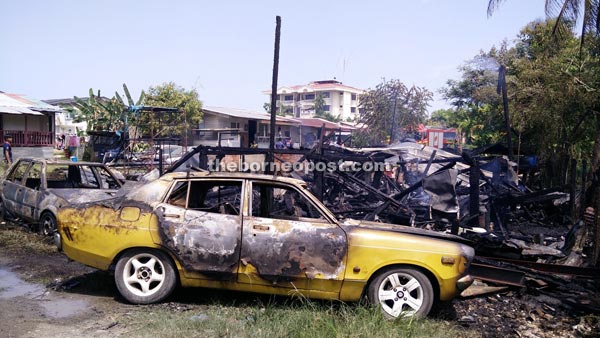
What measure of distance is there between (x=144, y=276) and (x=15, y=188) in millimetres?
5122

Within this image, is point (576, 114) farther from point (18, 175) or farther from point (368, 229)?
point (18, 175)

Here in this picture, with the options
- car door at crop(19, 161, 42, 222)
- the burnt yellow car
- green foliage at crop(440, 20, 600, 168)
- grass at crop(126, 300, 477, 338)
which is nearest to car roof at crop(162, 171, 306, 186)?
the burnt yellow car

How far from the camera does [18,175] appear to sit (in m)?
8.88

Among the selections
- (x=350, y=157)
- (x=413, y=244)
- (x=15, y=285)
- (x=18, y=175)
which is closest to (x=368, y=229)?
(x=413, y=244)

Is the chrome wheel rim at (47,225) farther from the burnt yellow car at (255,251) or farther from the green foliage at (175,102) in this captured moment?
the green foliage at (175,102)

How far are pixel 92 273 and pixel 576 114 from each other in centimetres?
1480

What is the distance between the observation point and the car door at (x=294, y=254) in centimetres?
461

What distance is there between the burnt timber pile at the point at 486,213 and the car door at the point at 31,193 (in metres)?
2.49

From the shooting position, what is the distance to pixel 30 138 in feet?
81.0

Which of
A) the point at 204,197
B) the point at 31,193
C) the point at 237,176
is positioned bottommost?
the point at 31,193

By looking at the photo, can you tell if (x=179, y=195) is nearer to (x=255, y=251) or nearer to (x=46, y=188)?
(x=255, y=251)

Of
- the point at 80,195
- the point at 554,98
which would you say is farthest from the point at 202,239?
the point at 554,98

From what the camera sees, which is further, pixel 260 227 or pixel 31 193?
pixel 31 193

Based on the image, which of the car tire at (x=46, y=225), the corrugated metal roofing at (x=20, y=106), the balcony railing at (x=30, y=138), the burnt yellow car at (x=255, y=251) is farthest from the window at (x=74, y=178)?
the balcony railing at (x=30, y=138)
